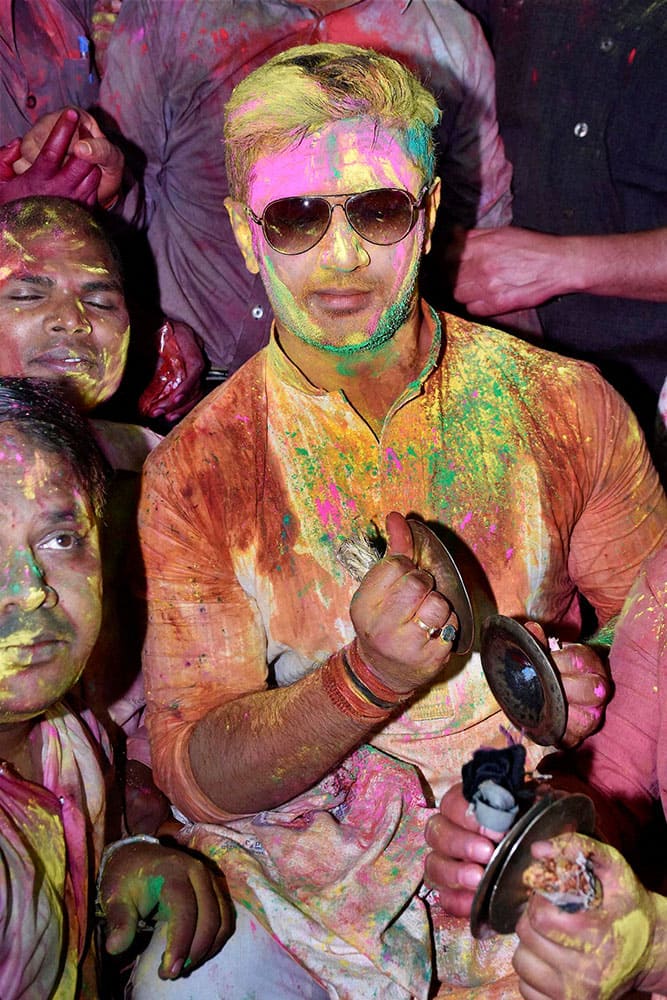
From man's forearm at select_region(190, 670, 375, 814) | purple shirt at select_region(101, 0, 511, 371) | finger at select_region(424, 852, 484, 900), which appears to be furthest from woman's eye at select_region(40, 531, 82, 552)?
purple shirt at select_region(101, 0, 511, 371)

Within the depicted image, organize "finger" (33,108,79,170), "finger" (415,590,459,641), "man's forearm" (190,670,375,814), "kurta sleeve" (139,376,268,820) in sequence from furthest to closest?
1. "finger" (33,108,79,170)
2. "kurta sleeve" (139,376,268,820)
3. "man's forearm" (190,670,375,814)
4. "finger" (415,590,459,641)

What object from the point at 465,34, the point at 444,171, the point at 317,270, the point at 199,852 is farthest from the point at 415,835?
the point at 465,34

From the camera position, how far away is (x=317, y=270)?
109 inches

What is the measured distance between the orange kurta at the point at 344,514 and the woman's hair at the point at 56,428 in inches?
9.5

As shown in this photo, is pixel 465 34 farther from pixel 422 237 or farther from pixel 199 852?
pixel 199 852

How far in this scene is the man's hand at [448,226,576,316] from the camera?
3.82 meters

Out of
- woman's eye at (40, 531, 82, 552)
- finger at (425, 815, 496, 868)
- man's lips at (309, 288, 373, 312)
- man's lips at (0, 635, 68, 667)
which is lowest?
finger at (425, 815, 496, 868)

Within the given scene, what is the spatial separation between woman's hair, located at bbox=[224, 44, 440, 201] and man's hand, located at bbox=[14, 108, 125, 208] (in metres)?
0.70

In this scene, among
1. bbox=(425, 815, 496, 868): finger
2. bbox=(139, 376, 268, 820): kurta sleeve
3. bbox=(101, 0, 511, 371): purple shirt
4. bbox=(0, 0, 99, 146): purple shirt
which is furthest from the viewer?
bbox=(0, 0, 99, 146): purple shirt

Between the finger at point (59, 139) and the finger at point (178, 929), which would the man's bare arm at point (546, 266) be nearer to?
the finger at point (59, 139)

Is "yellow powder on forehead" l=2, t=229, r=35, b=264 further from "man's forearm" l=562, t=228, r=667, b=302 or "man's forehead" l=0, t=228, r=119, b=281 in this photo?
"man's forearm" l=562, t=228, r=667, b=302

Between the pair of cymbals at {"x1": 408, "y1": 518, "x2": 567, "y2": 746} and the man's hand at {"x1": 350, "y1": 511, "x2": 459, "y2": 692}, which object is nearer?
the pair of cymbals at {"x1": 408, "y1": 518, "x2": 567, "y2": 746}

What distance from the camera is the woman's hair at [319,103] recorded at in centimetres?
277

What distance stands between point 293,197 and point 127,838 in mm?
1421
